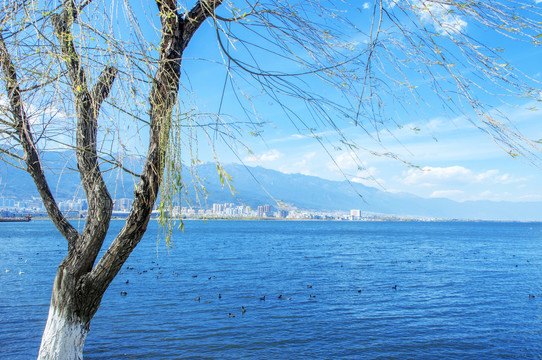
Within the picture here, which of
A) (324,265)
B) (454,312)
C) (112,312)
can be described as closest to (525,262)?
(324,265)

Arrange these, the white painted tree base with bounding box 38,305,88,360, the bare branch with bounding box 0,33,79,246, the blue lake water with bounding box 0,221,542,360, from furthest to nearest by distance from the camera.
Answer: the blue lake water with bounding box 0,221,542,360 < the white painted tree base with bounding box 38,305,88,360 < the bare branch with bounding box 0,33,79,246

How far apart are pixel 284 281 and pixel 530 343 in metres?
15.4

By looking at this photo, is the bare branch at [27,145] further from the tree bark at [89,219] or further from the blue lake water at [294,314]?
the blue lake water at [294,314]

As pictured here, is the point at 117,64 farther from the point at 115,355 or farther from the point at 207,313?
the point at 207,313

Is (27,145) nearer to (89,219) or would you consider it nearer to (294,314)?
(89,219)

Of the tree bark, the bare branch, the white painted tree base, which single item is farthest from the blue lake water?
the bare branch

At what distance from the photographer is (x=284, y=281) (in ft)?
91.4

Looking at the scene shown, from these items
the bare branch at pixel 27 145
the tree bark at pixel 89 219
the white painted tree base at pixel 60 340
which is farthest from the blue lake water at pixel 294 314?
the bare branch at pixel 27 145

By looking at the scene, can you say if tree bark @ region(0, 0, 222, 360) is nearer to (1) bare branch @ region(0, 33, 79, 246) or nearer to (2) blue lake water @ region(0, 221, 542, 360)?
(1) bare branch @ region(0, 33, 79, 246)

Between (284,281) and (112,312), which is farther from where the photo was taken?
(284,281)

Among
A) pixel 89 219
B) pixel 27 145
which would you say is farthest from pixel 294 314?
pixel 27 145

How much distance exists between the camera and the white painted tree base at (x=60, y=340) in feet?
15.7

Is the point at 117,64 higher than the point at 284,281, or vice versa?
the point at 117,64

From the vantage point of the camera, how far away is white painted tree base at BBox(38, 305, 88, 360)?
478 cm
